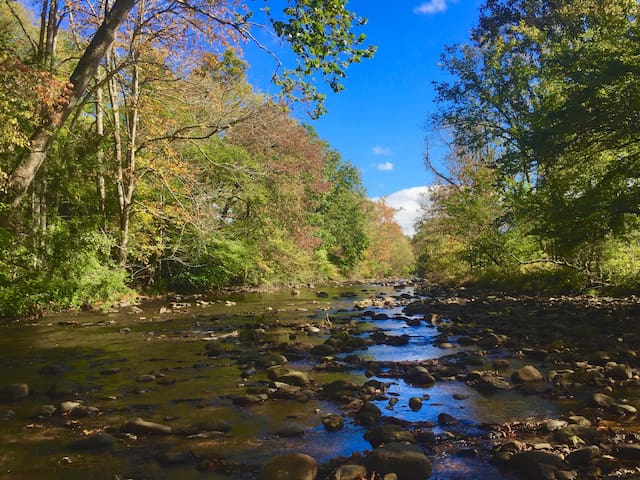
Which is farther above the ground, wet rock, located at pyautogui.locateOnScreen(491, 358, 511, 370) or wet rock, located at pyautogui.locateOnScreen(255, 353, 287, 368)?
wet rock, located at pyautogui.locateOnScreen(255, 353, 287, 368)

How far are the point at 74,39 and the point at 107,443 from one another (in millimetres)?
18943

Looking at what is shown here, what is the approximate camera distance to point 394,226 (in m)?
80.3

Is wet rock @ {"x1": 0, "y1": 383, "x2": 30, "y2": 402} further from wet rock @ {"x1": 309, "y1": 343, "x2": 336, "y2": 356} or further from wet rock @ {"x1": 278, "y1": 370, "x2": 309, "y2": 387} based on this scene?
wet rock @ {"x1": 309, "y1": 343, "x2": 336, "y2": 356}

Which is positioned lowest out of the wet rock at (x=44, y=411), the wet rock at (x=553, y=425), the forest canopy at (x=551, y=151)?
the wet rock at (x=553, y=425)

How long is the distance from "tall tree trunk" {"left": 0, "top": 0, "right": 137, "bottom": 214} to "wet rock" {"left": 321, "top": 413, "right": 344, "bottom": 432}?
762cm

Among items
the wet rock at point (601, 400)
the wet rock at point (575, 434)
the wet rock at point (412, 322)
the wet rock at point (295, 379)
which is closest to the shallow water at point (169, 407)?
the wet rock at point (295, 379)

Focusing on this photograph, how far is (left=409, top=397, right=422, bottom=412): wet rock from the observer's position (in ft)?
19.0

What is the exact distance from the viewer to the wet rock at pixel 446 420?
5.24 metres

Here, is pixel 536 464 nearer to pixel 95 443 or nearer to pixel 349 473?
pixel 349 473

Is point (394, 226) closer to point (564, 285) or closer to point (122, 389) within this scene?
point (564, 285)

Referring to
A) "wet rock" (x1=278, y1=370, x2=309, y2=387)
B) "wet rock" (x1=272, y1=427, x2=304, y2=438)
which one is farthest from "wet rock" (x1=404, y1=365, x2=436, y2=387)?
"wet rock" (x1=272, y1=427, x2=304, y2=438)

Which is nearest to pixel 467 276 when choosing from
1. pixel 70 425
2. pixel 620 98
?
pixel 620 98

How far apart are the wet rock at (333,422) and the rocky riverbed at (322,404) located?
2 cm

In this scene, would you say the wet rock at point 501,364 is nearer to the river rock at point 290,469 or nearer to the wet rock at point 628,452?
the wet rock at point 628,452
